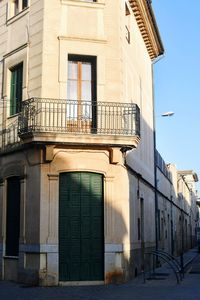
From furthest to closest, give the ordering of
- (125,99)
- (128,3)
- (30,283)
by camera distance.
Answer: (128,3) < (125,99) < (30,283)

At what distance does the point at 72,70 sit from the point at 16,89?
222cm

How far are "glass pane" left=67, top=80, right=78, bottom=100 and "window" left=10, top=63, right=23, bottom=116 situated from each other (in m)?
1.81

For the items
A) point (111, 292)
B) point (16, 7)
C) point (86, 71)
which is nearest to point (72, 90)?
point (86, 71)

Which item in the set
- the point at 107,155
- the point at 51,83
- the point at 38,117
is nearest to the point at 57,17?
the point at 51,83

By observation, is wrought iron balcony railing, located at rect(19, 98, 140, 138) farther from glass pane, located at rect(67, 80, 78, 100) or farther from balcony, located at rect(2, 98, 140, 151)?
glass pane, located at rect(67, 80, 78, 100)

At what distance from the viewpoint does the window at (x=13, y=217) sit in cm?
1569

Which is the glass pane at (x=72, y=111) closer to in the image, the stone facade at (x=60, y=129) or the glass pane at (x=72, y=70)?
the stone facade at (x=60, y=129)

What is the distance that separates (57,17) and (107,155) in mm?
4746

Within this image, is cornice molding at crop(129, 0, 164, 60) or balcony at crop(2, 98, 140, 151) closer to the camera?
balcony at crop(2, 98, 140, 151)

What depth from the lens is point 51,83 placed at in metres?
15.3

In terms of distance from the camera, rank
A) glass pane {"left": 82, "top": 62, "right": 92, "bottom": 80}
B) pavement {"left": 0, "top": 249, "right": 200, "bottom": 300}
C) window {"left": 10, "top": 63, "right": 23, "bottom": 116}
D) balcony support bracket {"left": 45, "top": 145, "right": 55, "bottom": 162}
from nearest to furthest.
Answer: pavement {"left": 0, "top": 249, "right": 200, "bottom": 300} → balcony support bracket {"left": 45, "top": 145, "right": 55, "bottom": 162} → glass pane {"left": 82, "top": 62, "right": 92, "bottom": 80} → window {"left": 10, "top": 63, "right": 23, "bottom": 116}

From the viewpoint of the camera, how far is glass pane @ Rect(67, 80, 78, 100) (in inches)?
619

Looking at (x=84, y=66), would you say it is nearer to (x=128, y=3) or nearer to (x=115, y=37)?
(x=115, y=37)

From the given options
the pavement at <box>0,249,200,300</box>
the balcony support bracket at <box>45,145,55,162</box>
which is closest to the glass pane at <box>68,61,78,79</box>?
the balcony support bracket at <box>45,145,55,162</box>
